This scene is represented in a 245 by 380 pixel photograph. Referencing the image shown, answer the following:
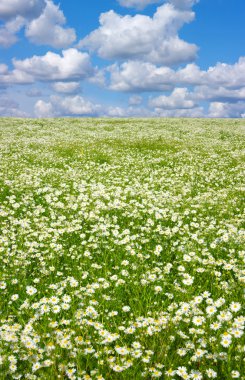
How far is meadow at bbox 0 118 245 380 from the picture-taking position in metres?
3.87

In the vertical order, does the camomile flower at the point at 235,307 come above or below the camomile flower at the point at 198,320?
above

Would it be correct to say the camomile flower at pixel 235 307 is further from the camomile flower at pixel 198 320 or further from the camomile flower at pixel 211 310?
the camomile flower at pixel 198 320

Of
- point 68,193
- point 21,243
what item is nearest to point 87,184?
point 68,193

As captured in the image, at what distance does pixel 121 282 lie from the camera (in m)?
5.67

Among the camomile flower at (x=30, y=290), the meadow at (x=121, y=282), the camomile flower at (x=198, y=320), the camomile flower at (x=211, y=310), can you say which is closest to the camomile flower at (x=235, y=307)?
the meadow at (x=121, y=282)

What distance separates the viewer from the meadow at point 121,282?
387 centimetres

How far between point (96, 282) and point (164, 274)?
1.31m

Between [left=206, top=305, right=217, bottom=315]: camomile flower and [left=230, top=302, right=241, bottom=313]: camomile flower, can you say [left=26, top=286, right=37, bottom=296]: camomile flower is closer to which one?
[left=206, top=305, right=217, bottom=315]: camomile flower

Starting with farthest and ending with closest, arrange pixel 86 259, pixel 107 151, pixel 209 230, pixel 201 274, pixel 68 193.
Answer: pixel 107 151, pixel 68 193, pixel 209 230, pixel 86 259, pixel 201 274

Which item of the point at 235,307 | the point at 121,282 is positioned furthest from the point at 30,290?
the point at 235,307

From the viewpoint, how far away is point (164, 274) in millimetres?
6145

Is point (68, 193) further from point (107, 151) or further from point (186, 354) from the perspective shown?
point (107, 151)

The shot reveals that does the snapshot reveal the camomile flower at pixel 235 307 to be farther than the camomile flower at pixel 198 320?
Yes

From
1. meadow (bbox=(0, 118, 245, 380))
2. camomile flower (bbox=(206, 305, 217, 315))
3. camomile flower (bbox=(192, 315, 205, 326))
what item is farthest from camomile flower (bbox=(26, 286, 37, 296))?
camomile flower (bbox=(206, 305, 217, 315))
